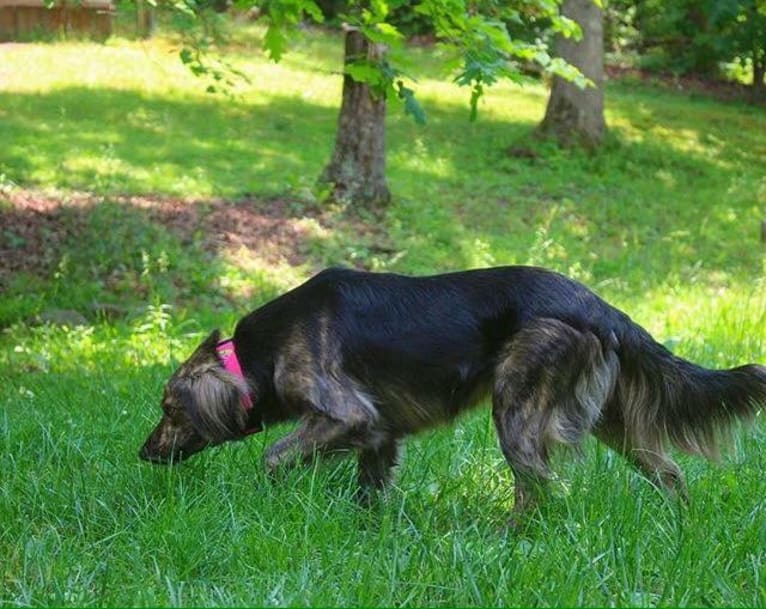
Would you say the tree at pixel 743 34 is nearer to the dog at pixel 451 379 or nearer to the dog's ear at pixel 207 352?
the dog at pixel 451 379

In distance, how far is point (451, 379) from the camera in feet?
15.4

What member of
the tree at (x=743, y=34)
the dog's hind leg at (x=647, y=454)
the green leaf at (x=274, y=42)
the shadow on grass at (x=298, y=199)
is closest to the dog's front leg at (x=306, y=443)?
the dog's hind leg at (x=647, y=454)

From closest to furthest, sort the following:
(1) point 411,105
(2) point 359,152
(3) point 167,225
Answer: (1) point 411,105
(3) point 167,225
(2) point 359,152

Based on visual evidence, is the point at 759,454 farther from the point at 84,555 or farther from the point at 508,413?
the point at 84,555

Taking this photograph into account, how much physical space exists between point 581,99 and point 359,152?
20.7ft

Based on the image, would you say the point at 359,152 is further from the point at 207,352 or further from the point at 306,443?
the point at 306,443

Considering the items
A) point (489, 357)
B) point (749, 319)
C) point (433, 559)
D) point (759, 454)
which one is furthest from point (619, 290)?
point (433, 559)

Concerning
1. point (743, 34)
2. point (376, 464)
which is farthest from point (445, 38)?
point (743, 34)

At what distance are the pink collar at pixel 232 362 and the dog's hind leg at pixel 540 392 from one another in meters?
1.11

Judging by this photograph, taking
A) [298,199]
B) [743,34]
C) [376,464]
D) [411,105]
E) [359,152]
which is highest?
[743,34]

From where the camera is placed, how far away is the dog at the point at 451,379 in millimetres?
4527

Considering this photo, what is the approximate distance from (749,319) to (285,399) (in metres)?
5.17

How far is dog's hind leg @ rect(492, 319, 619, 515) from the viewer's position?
14.7 feet

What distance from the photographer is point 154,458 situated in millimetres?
4875
